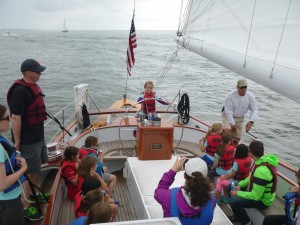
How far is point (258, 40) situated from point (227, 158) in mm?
2073

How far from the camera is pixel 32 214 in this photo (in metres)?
3.38

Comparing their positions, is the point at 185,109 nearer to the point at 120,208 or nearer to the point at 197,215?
the point at 120,208

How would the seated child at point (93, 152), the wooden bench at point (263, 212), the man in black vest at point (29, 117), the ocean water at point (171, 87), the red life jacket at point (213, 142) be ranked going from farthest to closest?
the ocean water at point (171, 87) < the red life jacket at point (213, 142) < the seated child at point (93, 152) < the wooden bench at point (263, 212) < the man in black vest at point (29, 117)

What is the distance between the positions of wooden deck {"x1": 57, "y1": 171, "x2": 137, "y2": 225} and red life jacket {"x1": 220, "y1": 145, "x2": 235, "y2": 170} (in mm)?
1326

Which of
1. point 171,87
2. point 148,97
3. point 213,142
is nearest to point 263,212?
point 213,142

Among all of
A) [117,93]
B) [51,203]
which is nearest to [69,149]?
[51,203]

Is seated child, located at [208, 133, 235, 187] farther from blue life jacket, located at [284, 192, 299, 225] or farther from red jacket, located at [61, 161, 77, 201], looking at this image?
red jacket, located at [61, 161, 77, 201]

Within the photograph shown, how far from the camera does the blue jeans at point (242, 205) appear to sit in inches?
132

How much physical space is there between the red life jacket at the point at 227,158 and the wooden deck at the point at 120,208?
133 centimetres

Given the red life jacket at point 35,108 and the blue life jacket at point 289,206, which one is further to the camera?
the red life jacket at point 35,108

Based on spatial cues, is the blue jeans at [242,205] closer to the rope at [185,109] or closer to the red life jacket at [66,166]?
the red life jacket at [66,166]

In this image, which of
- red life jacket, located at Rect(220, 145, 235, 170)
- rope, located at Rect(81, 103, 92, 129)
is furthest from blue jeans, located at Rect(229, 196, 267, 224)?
rope, located at Rect(81, 103, 92, 129)

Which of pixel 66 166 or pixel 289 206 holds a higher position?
pixel 289 206

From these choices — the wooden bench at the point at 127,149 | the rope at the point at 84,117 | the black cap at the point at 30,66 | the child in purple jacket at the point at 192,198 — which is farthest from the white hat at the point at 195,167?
the rope at the point at 84,117
